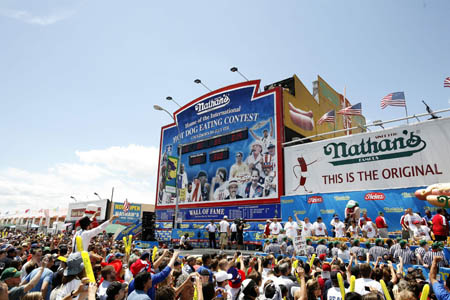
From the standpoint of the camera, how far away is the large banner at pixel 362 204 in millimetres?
14914

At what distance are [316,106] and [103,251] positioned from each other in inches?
905

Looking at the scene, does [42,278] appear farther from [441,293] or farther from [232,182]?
[232,182]

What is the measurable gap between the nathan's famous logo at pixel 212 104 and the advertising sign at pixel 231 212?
9014 millimetres

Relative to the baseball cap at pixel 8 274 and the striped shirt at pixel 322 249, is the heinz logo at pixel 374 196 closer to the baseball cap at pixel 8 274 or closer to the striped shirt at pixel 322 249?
the striped shirt at pixel 322 249

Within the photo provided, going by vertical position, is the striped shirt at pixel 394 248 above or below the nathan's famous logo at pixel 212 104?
below

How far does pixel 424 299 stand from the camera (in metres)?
3.53

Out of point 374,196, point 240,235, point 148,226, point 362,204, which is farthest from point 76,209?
point 374,196

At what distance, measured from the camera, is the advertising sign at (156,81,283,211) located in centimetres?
2241

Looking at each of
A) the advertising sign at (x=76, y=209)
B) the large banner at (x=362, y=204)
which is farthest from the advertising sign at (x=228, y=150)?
the advertising sign at (x=76, y=209)

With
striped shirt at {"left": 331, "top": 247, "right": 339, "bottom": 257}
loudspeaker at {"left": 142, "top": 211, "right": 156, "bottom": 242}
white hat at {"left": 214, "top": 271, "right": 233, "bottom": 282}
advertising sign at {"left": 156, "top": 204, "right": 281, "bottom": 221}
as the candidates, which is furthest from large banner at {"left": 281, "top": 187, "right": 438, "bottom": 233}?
white hat at {"left": 214, "top": 271, "right": 233, "bottom": 282}

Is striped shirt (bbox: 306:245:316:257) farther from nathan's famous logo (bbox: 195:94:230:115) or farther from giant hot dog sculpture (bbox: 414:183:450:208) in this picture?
nathan's famous logo (bbox: 195:94:230:115)

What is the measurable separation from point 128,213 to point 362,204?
4157 centimetres

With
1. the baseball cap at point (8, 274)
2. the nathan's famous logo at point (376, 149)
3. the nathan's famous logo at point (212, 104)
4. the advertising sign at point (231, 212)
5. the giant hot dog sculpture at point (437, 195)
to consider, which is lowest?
the baseball cap at point (8, 274)

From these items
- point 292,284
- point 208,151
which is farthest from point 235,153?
point 292,284
